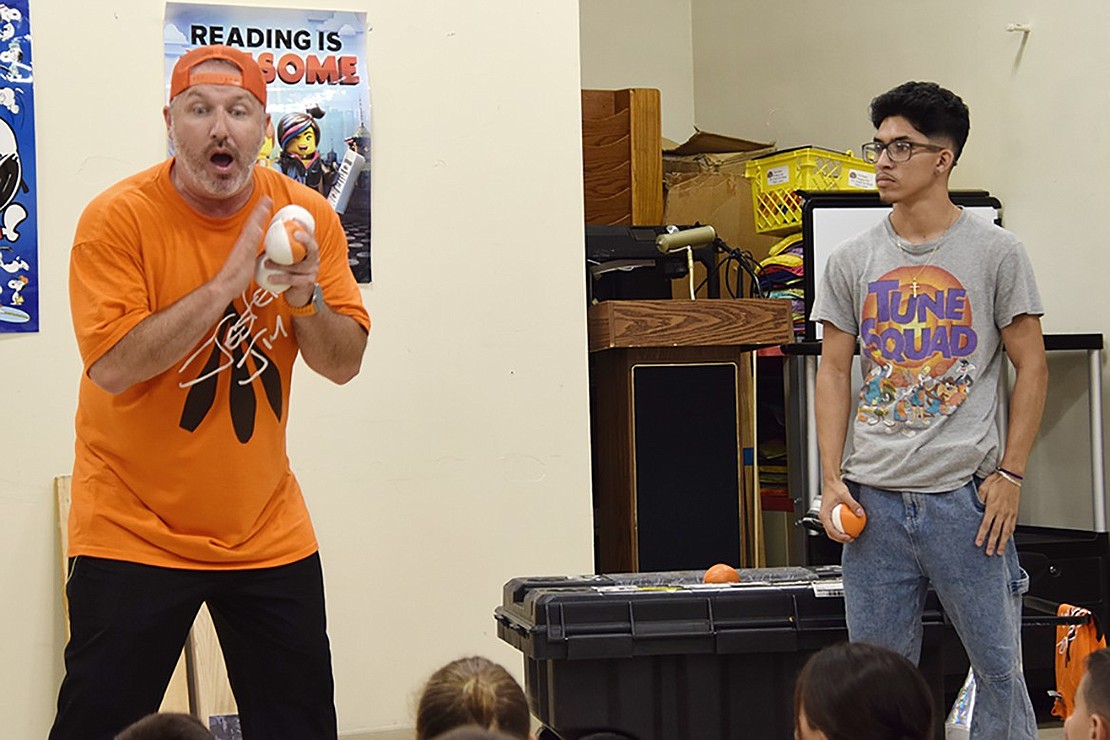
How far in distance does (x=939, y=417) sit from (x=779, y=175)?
8.34ft

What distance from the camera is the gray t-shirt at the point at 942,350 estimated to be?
2.65m

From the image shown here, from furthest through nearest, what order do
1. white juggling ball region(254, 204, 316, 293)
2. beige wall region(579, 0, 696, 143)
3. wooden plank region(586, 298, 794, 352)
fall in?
1. beige wall region(579, 0, 696, 143)
2. wooden plank region(586, 298, 794, 352)
3. white juggling ball region(254, 204, 316, 293)

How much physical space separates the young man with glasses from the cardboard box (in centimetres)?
255

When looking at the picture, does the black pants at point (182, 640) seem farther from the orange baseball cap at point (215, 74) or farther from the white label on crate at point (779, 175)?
the white label on crate at point (779, 175)

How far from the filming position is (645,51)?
6.67 m

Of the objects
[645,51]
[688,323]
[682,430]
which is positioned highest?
[645,51]

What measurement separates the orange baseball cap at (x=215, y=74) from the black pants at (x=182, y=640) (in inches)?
30.6

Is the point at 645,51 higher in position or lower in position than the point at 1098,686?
higher

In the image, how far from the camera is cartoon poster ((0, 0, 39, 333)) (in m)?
3.53

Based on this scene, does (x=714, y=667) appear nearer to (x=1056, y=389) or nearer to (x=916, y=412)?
(x=916, y=412)

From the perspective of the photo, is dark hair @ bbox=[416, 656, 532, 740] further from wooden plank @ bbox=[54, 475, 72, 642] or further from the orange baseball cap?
wooden plank @ bbox=[54, 475, 72, 642]

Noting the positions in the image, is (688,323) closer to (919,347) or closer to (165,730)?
(919,347)

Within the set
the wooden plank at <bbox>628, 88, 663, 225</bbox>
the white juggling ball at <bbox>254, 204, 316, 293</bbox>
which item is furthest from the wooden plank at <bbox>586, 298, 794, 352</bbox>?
the white juggling ball at <bbox>254, 204, 316, 293</bbox>

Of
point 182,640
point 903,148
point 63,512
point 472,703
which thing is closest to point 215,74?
point 182,640
